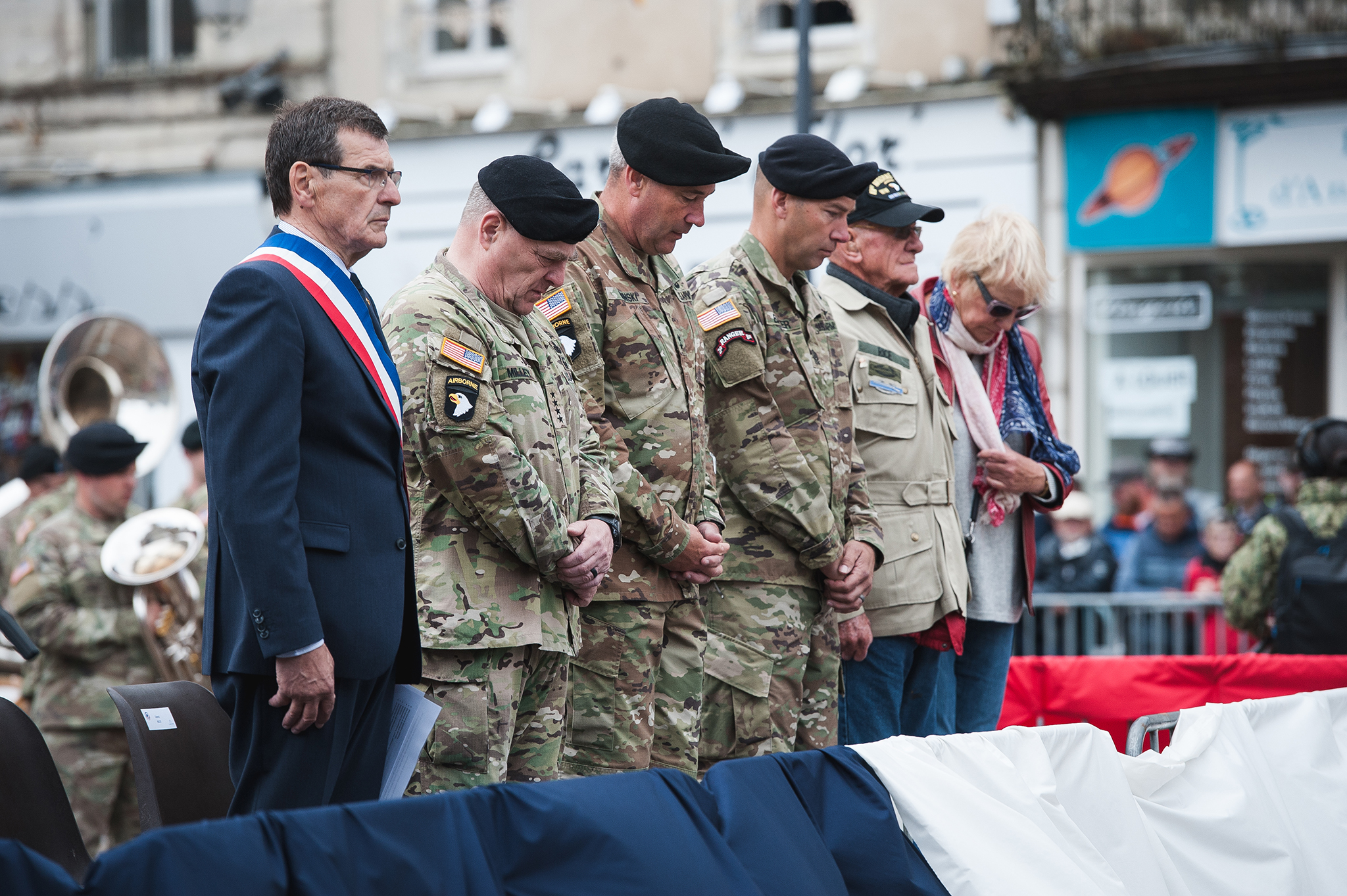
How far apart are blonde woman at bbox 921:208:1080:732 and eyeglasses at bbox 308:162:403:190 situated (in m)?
2.13

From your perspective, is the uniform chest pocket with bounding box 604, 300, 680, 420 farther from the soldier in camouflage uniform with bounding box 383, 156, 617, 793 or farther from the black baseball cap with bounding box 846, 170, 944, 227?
the black baseball cap with bounding box 846, 170, 944, 227

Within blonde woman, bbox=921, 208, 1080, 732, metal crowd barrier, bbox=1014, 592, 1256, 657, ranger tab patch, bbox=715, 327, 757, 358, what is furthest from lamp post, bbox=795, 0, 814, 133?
ranger tab patch, bbox=715, 327, 757, 358

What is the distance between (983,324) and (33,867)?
10.9 ft

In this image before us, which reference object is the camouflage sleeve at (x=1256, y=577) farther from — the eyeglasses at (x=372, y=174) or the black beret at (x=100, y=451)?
the black beret at (x=100, y=451)

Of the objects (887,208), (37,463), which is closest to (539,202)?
(887,208)

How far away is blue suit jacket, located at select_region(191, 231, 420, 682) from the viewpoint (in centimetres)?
257

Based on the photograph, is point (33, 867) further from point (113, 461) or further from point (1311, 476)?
point (1311, 476)

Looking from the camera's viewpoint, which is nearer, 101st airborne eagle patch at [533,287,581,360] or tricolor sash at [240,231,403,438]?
tricolor sash at [240,231,403,438]

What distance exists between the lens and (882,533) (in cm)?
407

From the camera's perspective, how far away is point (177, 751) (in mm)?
3188

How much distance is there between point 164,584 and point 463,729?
→ 3.40 meters

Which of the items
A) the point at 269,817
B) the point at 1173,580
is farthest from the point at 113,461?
the point at 1173,580

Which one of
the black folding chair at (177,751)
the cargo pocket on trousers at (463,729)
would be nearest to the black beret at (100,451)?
the black folding chair at (177,751)

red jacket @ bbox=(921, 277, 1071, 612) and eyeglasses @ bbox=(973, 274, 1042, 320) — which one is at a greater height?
eyeglasses @ bbox=(973, 274, 1042, 320)
